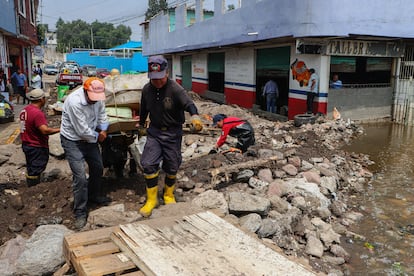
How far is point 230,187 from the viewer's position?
5.64 meters

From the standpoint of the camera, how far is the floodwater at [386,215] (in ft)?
13.8

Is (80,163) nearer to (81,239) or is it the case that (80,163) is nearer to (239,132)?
(81,239)

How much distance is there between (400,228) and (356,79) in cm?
1068

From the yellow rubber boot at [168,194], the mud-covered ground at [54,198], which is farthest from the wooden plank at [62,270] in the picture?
the yellow rubber boot at [168,194]

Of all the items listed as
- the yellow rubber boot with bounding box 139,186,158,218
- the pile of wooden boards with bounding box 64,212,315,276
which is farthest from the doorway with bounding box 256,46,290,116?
the pile of wooden boards with bounding box 64,212,315,276

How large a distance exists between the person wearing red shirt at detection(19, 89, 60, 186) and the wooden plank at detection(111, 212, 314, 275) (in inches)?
92.0

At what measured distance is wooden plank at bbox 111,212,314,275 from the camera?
250 cm

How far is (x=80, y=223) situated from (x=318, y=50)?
10019 millimetres

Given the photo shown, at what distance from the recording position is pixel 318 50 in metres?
11.9

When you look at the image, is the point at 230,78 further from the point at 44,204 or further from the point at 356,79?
the point at 44,204

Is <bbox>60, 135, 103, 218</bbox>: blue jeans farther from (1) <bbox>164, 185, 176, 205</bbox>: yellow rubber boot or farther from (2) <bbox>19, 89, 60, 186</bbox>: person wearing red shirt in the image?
(1) <bbox>164, 185, 176, 205</bbox>: yellow rubber boot

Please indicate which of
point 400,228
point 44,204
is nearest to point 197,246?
point 44,204

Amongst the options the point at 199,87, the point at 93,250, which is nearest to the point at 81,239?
the point at 93,250

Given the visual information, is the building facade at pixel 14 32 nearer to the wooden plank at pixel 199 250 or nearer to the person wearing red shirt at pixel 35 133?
the person wearing red shirt at pixel 35 133
